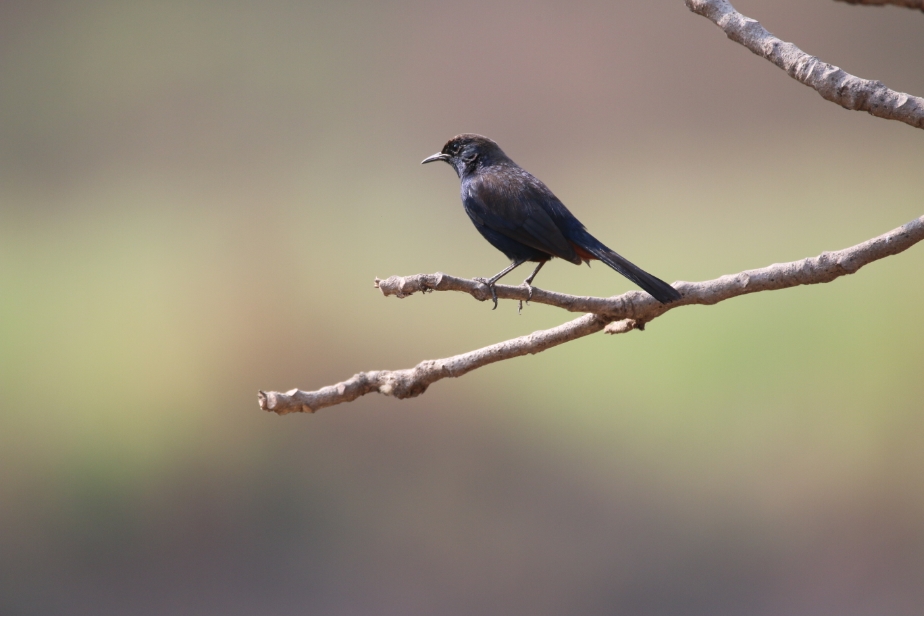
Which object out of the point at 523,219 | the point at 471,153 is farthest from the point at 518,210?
the point at 471,153

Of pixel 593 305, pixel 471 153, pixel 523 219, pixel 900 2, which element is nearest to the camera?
pixel 593 305

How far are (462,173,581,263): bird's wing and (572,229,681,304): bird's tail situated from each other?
76 mm

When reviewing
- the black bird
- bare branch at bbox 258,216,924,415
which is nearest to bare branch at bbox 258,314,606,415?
bare branch at bbox 258,216,924,415

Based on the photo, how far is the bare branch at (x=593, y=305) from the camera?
2424mm

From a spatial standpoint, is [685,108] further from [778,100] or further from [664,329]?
[664,329]

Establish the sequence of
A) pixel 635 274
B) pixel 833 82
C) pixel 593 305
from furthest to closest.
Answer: pixel 635 274
pixel 593 305
pixel 833 82

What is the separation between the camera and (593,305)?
8.22 ft

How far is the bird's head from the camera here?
3531 mm

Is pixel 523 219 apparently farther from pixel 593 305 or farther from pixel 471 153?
pixel 593 305

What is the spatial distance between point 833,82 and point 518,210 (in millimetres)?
1223

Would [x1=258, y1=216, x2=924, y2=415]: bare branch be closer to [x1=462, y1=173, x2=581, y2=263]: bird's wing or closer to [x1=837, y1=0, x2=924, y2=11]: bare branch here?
[x1=462, y1=173, x2=581, y2=263]: bird's wing

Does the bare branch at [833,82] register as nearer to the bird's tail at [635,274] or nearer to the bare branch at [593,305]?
the bare branch at [593,305]

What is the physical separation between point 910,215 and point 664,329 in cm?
162

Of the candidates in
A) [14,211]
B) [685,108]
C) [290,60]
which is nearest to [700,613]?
[685,108]
